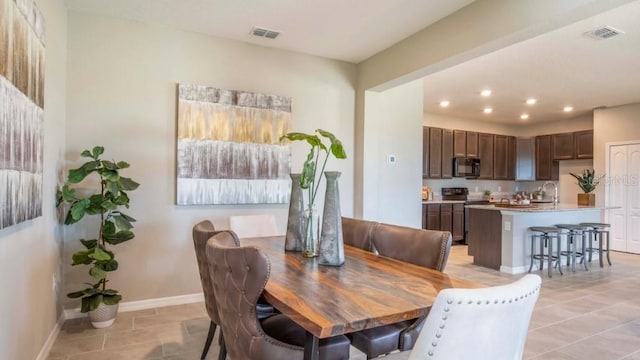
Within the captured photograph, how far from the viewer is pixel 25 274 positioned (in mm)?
2053

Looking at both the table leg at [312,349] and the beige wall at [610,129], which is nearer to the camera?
the table leg at [312,349]

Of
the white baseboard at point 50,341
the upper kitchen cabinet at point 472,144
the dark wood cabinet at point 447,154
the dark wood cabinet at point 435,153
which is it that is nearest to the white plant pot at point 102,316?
the white baseboard at point 50,341

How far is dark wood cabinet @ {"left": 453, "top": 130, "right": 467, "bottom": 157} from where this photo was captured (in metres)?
7.59

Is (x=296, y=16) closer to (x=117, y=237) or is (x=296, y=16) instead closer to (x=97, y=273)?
(x=117, y=237)

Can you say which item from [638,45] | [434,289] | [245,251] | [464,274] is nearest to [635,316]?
[464,274]

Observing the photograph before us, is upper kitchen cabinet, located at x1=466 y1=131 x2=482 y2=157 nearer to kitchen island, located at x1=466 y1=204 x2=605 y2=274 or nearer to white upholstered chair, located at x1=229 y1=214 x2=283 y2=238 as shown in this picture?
kitchen island, located at x1=466 y1=204 x2=605 y2=274

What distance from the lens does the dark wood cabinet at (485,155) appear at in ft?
26.1

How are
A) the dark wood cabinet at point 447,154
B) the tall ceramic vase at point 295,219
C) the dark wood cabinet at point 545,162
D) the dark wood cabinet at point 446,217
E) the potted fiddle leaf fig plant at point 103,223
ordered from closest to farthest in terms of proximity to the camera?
the tall ceramic vase at point 295,219 < the potted fiddle leaf fig plant at point 103,223 < the dark wood cabinet at point 446,217 < the dark wood cabinet at point 447,154 < the dark wood cabinet at point 545,162

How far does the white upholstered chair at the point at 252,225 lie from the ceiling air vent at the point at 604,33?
3.54 m

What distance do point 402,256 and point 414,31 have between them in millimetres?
2309

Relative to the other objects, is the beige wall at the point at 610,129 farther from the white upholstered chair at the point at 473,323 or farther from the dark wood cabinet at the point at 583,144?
the white upholstered chair at the point at 473,323

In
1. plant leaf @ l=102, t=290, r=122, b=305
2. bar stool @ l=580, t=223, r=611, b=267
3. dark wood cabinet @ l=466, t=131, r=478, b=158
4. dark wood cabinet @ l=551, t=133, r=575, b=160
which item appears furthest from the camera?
dark wood cabinet @ l=466, t=131, r=478, b=158

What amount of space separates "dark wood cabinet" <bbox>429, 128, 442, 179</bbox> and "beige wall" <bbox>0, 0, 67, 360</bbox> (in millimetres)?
6069

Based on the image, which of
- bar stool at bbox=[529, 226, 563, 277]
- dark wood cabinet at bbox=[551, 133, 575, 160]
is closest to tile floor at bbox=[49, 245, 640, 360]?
bar stool at bbox=[529, 226, 563, 277]
